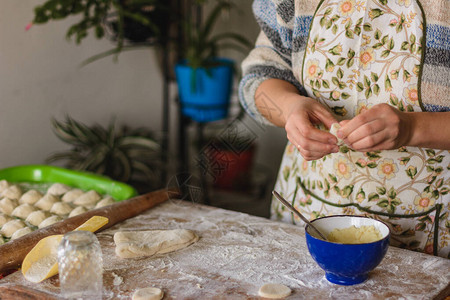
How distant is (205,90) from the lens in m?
2.40

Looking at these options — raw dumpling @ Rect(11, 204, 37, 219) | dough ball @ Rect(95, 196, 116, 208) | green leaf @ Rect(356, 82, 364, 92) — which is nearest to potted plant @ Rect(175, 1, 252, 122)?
dough ball @ Rect(95, 196, 116, 208)

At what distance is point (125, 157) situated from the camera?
2.16 metres

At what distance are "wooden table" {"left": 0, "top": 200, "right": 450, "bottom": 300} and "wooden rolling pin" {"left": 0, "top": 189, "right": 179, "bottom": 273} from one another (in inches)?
1.9

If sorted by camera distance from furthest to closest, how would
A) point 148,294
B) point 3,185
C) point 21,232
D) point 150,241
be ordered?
point 3,185
point 21,232
point 150,241
point 148,294

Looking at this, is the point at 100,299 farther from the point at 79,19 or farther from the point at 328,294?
the point at 79,19

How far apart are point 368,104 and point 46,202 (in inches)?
37.0

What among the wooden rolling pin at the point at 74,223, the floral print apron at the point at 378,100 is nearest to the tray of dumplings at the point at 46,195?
the wooden rolling pin at the point at 74,223

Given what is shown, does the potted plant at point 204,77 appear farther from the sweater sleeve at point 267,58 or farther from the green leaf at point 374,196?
the green leaf at point 374,196

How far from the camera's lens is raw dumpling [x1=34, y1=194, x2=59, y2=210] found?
1446 millimetres

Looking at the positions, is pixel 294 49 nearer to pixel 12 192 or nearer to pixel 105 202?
pixel 105 202

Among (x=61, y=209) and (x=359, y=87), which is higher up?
(x=359, y=87)

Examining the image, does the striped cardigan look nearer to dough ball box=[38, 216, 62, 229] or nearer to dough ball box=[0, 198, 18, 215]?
dough ball box=[38, 216, 62, 229]

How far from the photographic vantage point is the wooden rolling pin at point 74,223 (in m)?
1.00

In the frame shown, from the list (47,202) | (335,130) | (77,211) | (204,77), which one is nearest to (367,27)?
(335,130)
